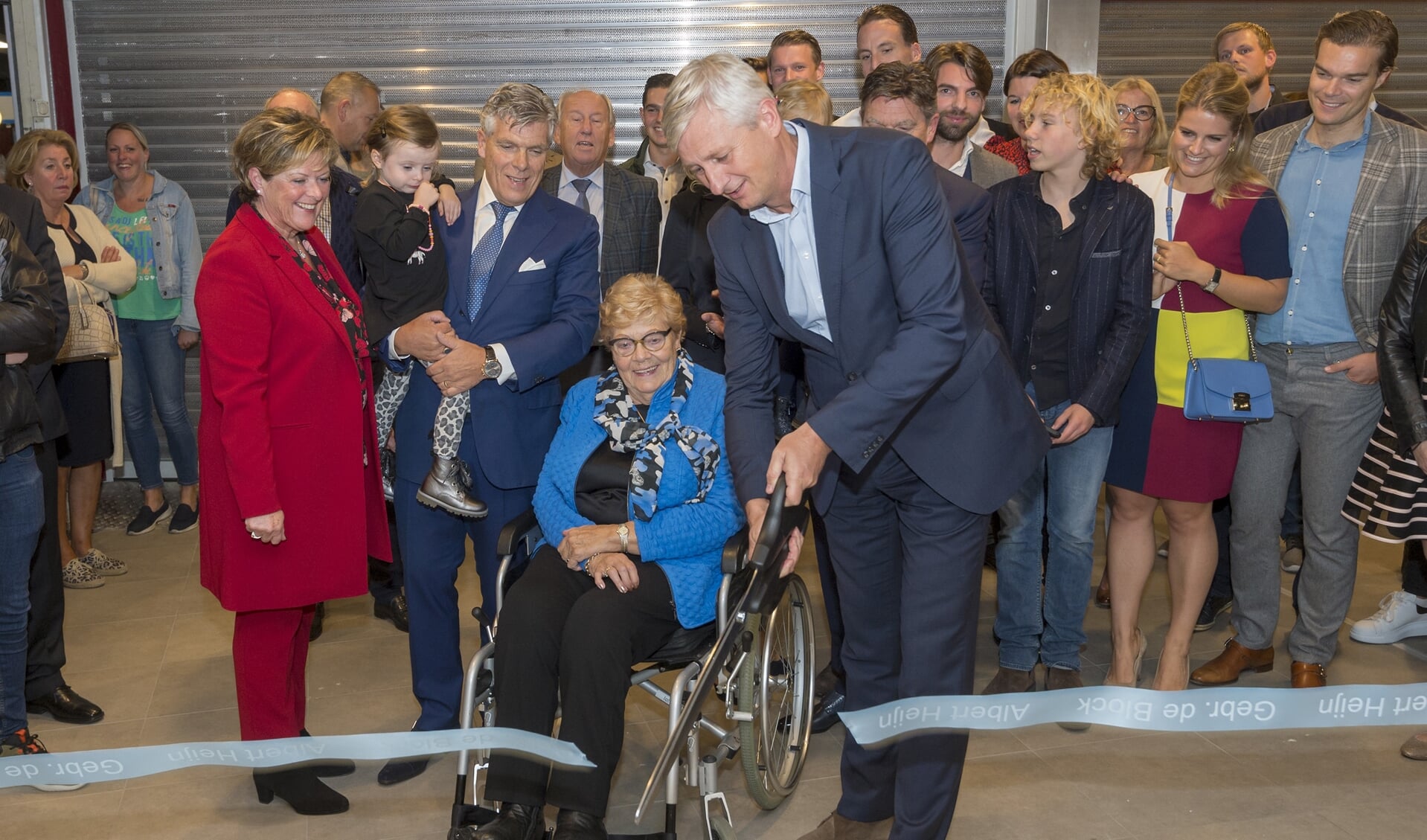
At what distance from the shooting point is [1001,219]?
338 cm

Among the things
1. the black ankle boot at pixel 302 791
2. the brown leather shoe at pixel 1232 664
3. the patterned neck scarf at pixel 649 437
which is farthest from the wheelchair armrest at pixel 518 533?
the brown leather shoe at pixel 1232 664

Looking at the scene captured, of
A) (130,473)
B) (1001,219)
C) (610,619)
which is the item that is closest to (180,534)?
(130,473)

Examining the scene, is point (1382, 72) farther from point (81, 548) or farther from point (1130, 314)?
point (81, 548)

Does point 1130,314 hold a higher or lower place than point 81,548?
higher

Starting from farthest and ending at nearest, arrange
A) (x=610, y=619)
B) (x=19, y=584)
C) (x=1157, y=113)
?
(x=1157, y=113) → (x=19, y=584) → (x=610, y=619)

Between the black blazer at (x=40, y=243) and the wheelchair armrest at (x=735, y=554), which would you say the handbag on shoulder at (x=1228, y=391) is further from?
the black blazer at (x=40, y=243)

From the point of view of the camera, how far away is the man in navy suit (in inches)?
86.1

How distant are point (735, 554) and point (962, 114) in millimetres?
1820

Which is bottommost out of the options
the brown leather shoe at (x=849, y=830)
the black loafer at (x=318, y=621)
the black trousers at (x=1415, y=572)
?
the black loafer at (x=318, y=621)

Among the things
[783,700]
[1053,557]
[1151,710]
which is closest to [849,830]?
[783,700]

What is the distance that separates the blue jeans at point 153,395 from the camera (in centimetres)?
565

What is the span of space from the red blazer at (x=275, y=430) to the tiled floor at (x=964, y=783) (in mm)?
597

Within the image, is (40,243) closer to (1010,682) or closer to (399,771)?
(399,771)

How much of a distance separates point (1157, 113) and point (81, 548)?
4.47 metres
